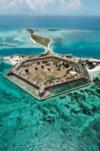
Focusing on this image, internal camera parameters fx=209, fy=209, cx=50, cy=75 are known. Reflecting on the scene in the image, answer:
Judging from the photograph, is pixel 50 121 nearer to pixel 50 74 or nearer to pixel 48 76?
pixel 48 76

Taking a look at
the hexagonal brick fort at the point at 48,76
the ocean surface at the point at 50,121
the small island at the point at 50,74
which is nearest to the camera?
the ocean surface at the point at 50,121

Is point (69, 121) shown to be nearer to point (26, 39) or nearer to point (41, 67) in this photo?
point (41, 67)

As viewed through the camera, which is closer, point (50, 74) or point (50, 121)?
point (50, 121)

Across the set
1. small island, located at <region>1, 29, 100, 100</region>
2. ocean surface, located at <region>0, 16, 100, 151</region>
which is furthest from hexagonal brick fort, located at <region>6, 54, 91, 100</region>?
ocean surface, located at <region>0, 16, 100, 151</region>

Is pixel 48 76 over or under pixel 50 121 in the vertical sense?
over

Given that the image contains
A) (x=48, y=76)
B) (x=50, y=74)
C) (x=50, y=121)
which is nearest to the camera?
(x=50, y=121)

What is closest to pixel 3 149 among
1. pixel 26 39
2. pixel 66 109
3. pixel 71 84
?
pixel 66 109

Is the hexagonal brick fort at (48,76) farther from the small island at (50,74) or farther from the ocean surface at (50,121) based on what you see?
the ocean surface at (50,121)

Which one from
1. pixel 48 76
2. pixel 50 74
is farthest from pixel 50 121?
pixel 50 74

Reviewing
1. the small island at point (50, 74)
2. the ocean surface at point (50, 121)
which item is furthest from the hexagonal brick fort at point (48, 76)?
the ocean surface at point (50, 121)
